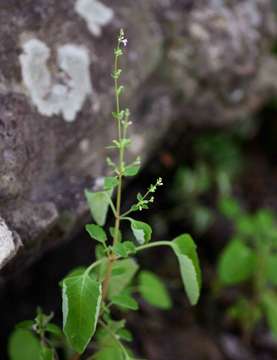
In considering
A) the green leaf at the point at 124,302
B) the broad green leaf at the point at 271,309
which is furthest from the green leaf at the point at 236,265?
the green leaf at the point at 124,302

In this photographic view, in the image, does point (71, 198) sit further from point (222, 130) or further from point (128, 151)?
point (222, 130)

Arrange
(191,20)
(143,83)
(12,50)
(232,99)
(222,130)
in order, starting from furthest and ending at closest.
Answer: (222,130) < (232,99) < (191,20) < (143,83) < (12,50)

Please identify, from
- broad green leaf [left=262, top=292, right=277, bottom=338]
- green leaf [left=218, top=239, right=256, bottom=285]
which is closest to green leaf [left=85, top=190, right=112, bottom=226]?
green leaf [left=218, top=239, right=256, bottom=285]

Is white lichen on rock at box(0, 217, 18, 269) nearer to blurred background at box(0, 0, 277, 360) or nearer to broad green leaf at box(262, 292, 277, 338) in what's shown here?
blurred background at box(0, 0, 277, 360)

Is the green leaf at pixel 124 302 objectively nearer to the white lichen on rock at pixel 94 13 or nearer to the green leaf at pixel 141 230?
the green leaf at pixel 141 230

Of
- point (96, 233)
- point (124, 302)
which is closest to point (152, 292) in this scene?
point (124, 302)

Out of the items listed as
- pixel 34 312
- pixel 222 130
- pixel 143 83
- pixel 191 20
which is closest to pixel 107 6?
pixel 143 83
